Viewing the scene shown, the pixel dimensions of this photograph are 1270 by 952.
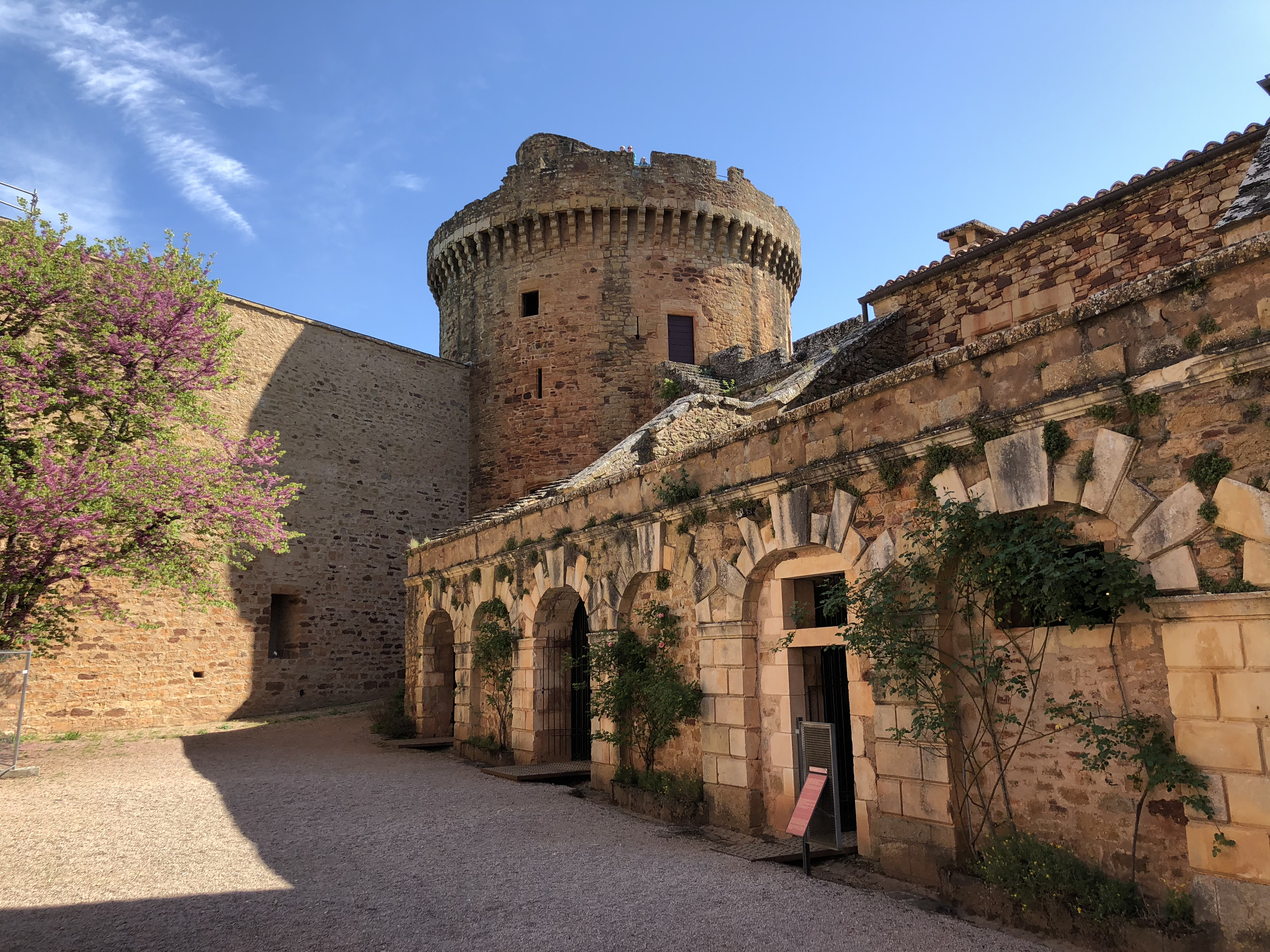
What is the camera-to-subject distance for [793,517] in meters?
6.90

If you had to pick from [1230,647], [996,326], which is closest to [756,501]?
[1230,647]

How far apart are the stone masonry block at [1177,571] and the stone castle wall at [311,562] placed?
15565 millimetres

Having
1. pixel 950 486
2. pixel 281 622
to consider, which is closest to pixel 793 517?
pixel 950 486

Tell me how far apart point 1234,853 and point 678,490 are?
16.9 feet

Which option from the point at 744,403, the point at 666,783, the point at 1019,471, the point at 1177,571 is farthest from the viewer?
the point at 744,403

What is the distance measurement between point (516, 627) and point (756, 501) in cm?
510

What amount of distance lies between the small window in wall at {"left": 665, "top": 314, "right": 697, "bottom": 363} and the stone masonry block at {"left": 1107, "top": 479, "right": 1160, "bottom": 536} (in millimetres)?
16028

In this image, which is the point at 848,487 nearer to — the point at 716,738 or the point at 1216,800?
the point at 716,738

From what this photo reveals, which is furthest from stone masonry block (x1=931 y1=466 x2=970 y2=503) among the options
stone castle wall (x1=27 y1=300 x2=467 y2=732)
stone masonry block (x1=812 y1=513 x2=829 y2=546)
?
stone castle wall (x1=27 y1=300 x2=467 y2=732)

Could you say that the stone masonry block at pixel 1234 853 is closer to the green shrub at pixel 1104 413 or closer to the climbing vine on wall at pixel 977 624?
the climbing vine on wall at pixel 977 624

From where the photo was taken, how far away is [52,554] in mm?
11477

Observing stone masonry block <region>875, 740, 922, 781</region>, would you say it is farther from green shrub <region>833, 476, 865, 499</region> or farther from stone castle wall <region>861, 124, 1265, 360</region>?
stone castle wall <region>861, 124, 1265, 360</region>

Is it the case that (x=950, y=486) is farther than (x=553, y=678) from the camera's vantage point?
No

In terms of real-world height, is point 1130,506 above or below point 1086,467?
below
